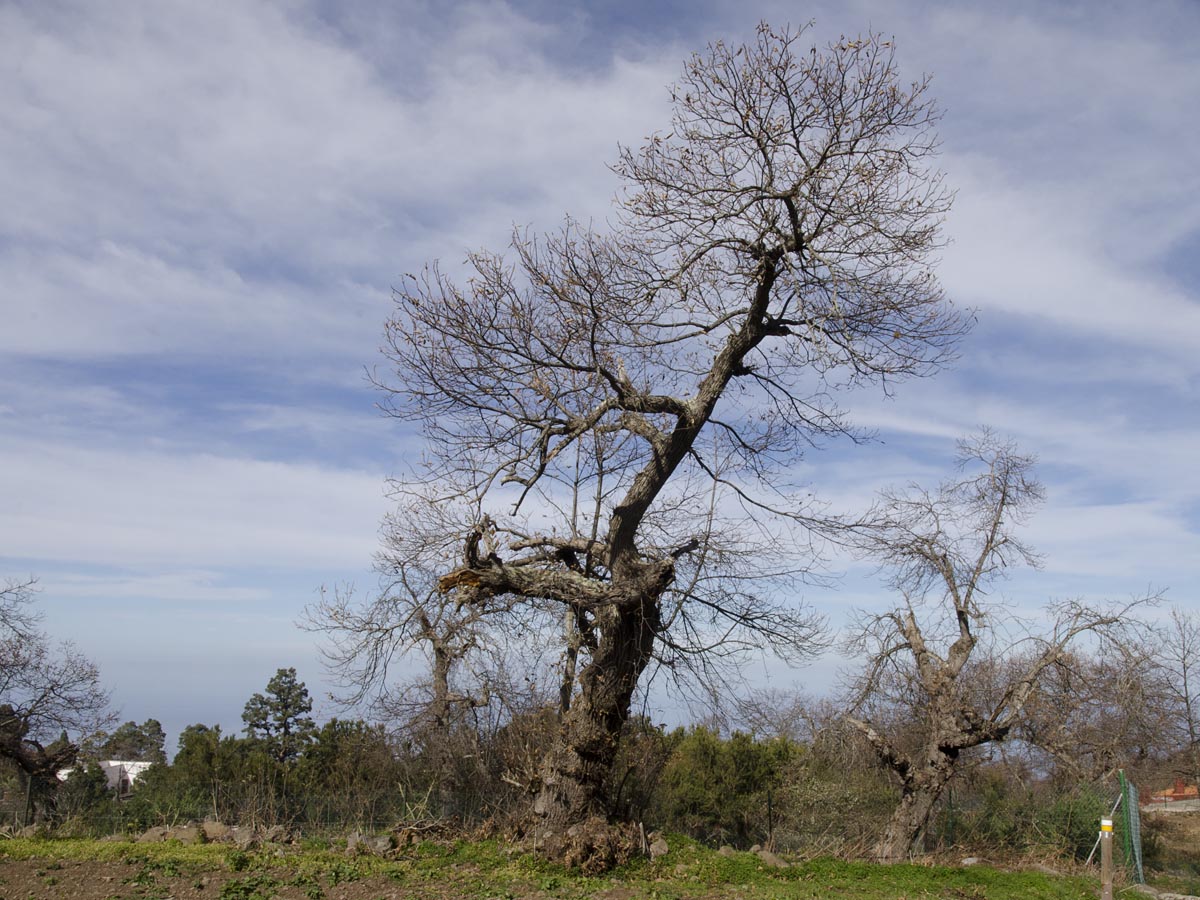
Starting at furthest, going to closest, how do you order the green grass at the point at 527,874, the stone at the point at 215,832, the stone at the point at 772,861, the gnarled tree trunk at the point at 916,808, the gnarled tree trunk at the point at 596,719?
the gnarled tree trunk at the point at 916,808
the stone at the point at 215,832
the stone at the point at 772,861
the gnarled tree trunk at the point at 596,719
the green grass at the point at 527,874

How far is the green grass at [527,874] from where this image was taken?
26.3 feet

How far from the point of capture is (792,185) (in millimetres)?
8859

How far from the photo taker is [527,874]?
28.9 ft

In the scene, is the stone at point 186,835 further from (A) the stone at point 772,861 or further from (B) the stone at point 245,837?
(A) the stone at point 772,861

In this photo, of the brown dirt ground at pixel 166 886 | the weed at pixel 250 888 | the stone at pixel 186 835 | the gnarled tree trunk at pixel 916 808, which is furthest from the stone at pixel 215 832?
the gnarled tree trunk at pixel 916 808

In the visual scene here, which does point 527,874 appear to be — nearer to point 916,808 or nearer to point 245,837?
point 245,837

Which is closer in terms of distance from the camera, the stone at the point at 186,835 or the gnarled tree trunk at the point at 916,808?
the stone at the point at 186,835

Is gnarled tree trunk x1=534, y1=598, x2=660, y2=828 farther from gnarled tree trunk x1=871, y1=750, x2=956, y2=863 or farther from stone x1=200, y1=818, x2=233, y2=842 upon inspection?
gnarled tree trunk x1=871, y1=750, x2=956, y2=863

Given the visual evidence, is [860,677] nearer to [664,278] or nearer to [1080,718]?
[1080,718]

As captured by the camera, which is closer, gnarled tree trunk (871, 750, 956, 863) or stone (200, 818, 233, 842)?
stone (200, 818, 233, 842)

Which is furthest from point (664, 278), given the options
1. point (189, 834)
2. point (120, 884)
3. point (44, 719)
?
Answer: point (44, 719)

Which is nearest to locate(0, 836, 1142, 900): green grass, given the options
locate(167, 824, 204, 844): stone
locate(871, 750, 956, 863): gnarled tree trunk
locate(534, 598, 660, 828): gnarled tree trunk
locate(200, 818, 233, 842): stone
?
locate(167, 824, 204, 844): stone

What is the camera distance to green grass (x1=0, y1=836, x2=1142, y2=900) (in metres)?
8.02

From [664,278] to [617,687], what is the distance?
452cm
